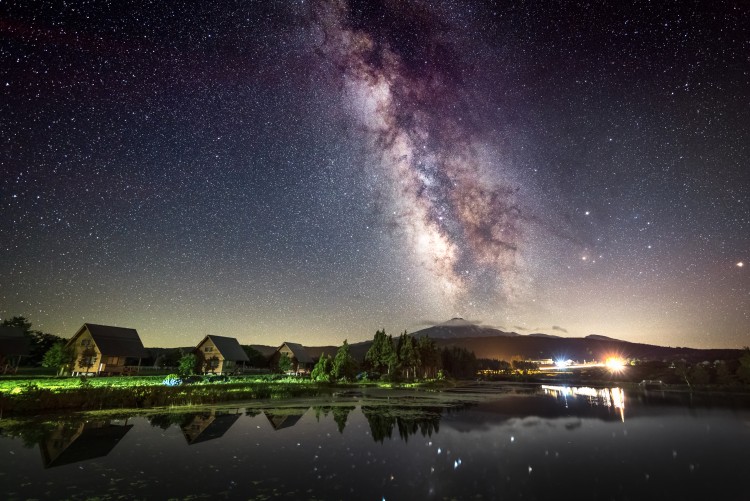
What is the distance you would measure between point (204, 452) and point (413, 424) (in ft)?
44.4

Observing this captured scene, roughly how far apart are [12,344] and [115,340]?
1414cm

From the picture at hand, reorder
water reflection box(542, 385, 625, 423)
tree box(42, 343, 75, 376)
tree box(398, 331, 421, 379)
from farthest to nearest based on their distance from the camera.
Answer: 1. tree box(398, 331, 421, 379)
2. tree box(42, 343, 75, 376)
3. water reflection box(542, 385, 625, 423)

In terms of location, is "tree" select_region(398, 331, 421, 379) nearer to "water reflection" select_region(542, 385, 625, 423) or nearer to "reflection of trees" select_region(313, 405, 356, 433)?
"water reflection" select_region(542, 385, 625, 423)

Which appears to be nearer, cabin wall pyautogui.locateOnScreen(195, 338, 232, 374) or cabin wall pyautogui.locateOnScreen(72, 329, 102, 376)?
cabin wall pyautogui.locateOnScreen(72, 329, 102, 376)

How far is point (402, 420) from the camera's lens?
1063 inches

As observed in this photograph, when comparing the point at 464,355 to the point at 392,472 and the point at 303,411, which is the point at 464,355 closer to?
the point at 303,411

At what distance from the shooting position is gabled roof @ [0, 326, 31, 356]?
Answer: 60334 mm

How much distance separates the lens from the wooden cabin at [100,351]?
62.5 m

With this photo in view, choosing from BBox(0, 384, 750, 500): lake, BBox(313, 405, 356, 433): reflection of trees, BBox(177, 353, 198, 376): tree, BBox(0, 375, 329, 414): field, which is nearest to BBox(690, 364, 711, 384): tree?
BBox(0, 384, 750, 500): lake

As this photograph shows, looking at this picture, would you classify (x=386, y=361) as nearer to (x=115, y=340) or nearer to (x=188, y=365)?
(x=188, y=365)

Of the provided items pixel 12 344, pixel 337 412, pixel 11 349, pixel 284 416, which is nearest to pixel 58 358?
pixel 11 349

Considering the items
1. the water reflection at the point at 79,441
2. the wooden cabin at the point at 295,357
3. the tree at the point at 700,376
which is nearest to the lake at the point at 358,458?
the water reflection at the point at 79,441

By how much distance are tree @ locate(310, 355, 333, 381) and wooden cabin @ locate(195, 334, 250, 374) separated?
23.0 metres

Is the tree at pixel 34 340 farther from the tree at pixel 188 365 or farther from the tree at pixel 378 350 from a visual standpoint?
the tree at pixel 378 350
